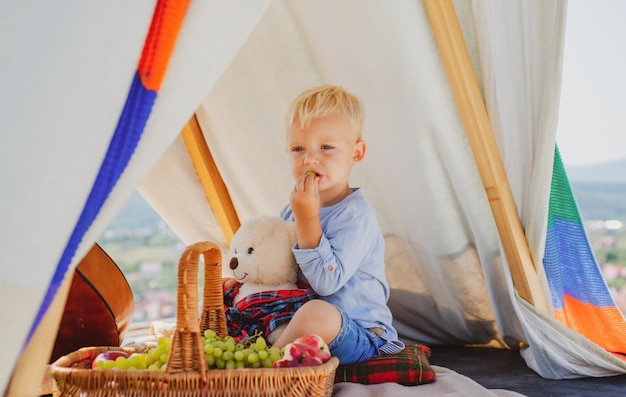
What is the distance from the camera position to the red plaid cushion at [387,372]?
1559 millimetres

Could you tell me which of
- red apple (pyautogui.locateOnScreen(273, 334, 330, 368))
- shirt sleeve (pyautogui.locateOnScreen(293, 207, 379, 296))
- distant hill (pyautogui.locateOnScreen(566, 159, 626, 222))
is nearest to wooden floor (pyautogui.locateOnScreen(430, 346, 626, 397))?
shirt sleeve (pyautogui.locateOnScreen(293, 207, 379, 296))

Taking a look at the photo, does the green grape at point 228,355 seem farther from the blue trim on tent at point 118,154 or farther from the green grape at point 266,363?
the blue trim on tent at point 118,154

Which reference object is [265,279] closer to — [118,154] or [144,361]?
[144,361]

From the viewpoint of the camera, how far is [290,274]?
1618 millimetres

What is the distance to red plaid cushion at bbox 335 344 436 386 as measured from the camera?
1.56 meters

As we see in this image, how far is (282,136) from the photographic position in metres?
2.24

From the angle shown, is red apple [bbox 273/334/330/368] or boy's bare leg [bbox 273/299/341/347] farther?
boy's bare leg [bbox 273/299/341/347]

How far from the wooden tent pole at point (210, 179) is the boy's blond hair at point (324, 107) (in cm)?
69

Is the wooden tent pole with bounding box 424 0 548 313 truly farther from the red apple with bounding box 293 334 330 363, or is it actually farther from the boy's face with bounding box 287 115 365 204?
the red apple with bounding box 293 334 330 363

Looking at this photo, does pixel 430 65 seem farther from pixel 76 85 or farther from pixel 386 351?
pixel 76 85

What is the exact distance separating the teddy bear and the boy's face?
0.15m

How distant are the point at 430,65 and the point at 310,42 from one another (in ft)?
1.40

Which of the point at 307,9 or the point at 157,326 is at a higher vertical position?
the point at 307,9

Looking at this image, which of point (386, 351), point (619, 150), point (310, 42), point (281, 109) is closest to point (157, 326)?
point (386, 351)
